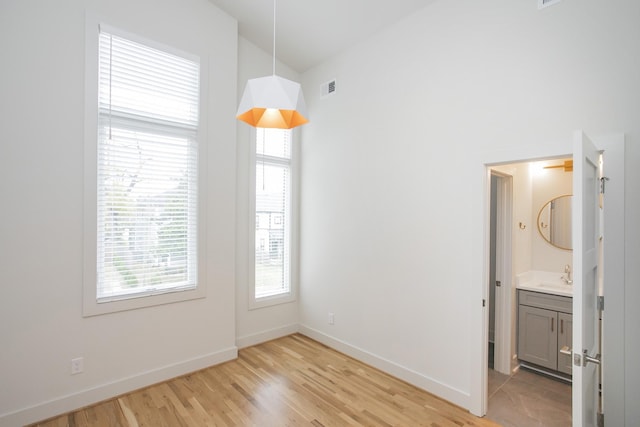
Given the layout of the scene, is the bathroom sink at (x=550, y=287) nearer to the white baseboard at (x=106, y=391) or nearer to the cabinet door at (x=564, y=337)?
the cabinet door at (x=564, y=337)

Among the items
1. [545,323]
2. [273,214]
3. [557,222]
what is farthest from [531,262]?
[273,214]

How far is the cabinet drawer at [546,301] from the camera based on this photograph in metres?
3.26

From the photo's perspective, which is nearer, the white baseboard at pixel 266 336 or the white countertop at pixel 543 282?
the white countertop at pixel 543 282

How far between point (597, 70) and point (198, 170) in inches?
135

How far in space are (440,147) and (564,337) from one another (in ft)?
7.73

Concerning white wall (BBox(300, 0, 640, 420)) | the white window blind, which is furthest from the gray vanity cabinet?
the white window blind

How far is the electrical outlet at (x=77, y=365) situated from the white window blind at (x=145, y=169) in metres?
0.51

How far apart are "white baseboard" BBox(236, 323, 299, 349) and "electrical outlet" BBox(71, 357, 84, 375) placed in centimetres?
160

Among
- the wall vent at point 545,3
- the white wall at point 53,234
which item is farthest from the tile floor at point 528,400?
the wall vent at point 545,3

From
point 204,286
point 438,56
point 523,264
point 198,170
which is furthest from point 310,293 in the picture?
point 438,56

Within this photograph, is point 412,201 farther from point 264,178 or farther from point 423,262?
point 264,178

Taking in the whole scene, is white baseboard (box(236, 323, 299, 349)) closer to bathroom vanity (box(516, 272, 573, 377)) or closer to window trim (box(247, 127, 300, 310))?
window trim (box(247, 127, 300, 310))

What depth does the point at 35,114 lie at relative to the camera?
2559 millimetres

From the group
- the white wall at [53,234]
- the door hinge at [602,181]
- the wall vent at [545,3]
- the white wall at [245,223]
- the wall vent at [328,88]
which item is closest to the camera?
the door hinge at [602,181]
